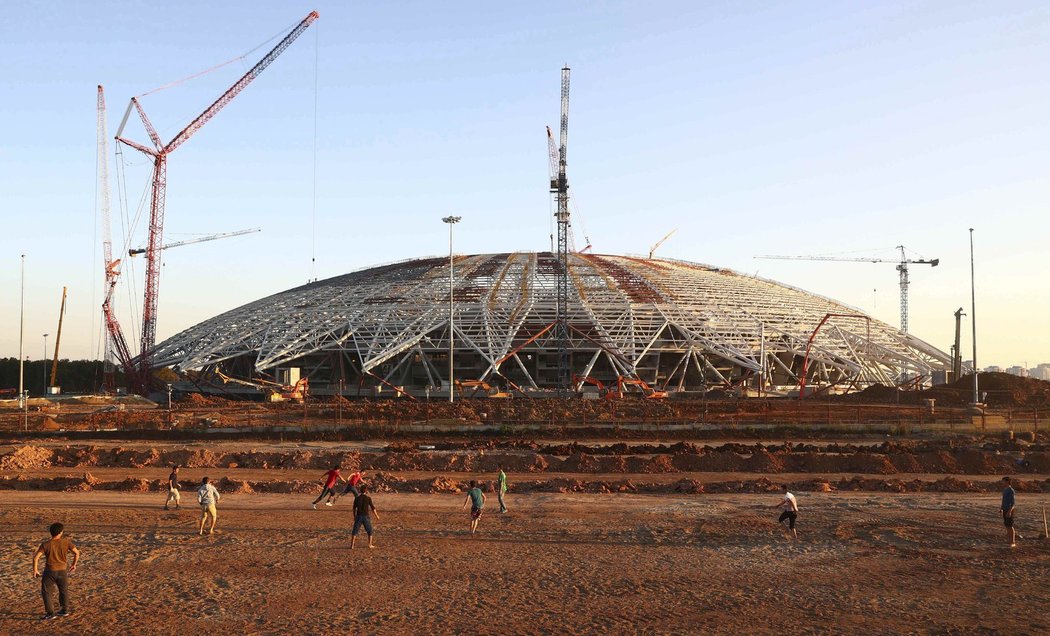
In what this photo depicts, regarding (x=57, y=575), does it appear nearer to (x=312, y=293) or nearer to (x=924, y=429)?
(x=924, y=429)

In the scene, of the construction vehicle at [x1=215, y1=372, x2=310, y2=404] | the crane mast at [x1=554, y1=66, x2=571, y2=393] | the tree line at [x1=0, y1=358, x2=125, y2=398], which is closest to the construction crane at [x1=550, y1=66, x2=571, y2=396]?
the crane mast at [x1=554, y1=66, x2=571, y2=393]

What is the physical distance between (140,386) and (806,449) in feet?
176

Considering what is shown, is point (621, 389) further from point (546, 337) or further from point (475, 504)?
point (475, 504)

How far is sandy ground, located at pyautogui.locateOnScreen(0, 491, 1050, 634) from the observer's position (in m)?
11.7

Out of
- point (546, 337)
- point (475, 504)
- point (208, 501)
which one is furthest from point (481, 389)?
point (208, 501)

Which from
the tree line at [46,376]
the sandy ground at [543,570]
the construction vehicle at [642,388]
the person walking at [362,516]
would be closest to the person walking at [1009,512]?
the sandy ground at [543,570]

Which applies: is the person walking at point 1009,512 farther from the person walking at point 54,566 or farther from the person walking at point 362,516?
the person walking at point 54,566

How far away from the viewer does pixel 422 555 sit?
1524cm

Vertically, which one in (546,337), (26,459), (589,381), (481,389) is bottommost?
(26,459)

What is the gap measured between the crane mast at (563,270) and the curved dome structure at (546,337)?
0.78m

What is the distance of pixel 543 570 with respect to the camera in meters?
14.3

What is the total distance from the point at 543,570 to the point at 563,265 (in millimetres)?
44156

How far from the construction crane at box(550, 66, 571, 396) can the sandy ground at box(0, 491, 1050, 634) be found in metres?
31.1

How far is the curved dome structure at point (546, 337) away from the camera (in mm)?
52375
